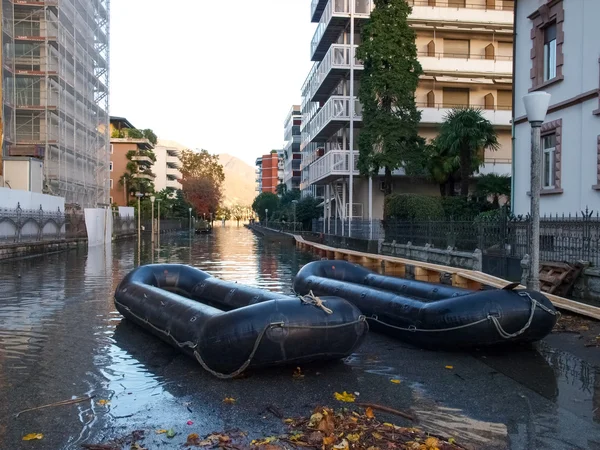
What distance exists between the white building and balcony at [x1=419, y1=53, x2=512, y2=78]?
9317cm

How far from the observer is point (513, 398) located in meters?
6.67

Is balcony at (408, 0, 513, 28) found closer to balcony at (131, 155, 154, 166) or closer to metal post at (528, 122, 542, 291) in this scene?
metal post at (528, 122, 542, 291)

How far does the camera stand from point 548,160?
19922mm

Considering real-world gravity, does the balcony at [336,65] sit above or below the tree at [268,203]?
above

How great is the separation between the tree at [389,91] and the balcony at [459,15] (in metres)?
3.16

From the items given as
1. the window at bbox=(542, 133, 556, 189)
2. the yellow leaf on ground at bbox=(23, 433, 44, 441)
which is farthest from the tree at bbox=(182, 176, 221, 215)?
the yellow leaf on ground at bbox=(23, 433, 44, 441)

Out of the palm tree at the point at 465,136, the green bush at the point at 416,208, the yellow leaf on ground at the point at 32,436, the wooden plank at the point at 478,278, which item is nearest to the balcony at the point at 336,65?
the palm tree at the point at 465,136

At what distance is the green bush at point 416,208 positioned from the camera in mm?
26891

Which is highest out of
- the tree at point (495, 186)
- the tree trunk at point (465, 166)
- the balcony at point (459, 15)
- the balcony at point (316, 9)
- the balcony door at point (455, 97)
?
the balcony at point (316, 9)

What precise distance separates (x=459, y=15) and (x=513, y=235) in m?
25.2

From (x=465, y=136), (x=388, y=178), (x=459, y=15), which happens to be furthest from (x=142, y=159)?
(x=465, y=136)

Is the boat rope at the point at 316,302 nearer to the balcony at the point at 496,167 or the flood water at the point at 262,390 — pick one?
the flood water at the point at 262,390

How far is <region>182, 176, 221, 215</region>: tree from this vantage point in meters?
117

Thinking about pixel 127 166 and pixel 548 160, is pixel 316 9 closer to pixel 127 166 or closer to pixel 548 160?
pixel 548 160
